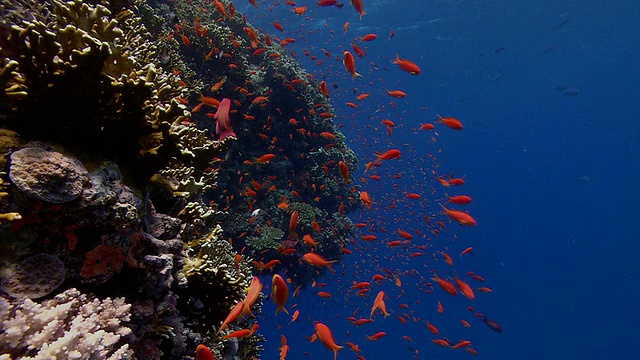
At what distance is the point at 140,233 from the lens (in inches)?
93.2

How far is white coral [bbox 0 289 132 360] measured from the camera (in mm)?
1482

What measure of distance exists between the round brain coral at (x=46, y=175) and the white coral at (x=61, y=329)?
53 cm

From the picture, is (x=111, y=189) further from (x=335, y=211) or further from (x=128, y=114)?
(x=335, y=211)

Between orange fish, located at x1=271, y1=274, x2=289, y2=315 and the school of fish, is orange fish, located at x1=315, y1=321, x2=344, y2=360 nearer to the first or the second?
the school of fish

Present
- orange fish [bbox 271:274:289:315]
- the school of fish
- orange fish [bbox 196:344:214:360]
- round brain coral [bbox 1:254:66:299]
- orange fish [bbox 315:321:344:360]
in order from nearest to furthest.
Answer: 1. round brain coral [bbox 1:254:66:299]
2. orange fish [bbox 196:344:214:360]
3. orange fish [bbox 271:274:289:315]
4. orange fish [bbox 315:321:344:360]
5. the school of fish

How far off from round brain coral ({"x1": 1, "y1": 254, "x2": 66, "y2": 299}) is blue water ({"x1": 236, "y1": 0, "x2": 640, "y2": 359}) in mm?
30920

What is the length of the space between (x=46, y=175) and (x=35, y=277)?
1.79ft

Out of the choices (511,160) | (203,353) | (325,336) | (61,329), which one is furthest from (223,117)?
(511,160)

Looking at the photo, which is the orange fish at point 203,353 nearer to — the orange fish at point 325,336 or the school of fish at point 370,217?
the school of fish at point 370,217

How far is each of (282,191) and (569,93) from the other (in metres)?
35.4

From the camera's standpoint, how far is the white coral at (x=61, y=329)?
1482 millimetres

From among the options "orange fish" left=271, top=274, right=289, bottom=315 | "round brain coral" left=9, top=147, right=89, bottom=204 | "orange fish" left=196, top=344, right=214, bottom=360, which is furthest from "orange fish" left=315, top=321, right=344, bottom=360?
"round brain coral" left=9, top=147, right=89, bottom=204

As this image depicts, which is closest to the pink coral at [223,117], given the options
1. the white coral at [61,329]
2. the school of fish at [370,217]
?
the school of fish at [370,217]

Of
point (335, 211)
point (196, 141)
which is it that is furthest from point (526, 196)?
point (196, 141)
